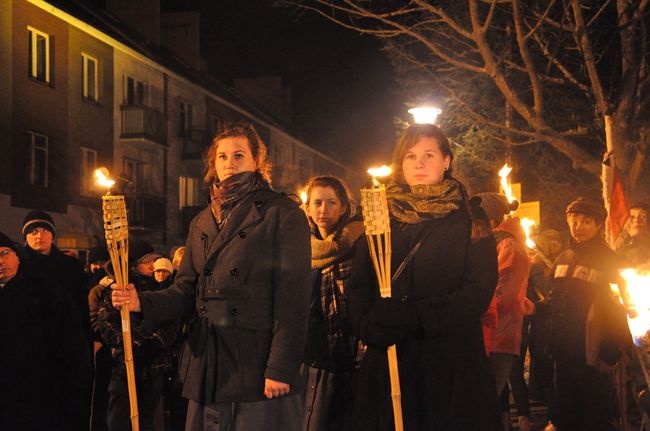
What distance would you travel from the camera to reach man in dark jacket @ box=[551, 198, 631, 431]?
22.0 ft

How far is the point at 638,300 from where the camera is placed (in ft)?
22.4

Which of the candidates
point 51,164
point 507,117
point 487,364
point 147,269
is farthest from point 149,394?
point 51,164

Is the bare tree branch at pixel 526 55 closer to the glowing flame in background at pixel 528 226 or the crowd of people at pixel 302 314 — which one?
the glowing flame in background at pixel 528 226

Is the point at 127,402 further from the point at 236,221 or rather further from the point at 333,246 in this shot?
the point at 236,221

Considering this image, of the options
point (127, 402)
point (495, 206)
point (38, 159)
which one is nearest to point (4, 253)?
point (127, 402)

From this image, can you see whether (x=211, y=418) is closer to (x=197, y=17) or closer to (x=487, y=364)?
(x=487, y=364)

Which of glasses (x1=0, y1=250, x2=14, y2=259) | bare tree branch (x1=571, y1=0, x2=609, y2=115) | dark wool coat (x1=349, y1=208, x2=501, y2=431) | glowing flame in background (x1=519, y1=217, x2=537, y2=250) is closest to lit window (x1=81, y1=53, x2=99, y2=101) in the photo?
bare tree branch (x1=571, y1=0, x2=609, y2=115)

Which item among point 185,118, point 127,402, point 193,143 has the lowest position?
point 127,402

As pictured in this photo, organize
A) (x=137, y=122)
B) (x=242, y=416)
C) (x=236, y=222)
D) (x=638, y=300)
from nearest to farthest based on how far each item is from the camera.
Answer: (x=242, y=416)
(x=236, y=222)
(x=638, y=300)
(x=137, y=122)

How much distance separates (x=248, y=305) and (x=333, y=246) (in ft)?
6.16

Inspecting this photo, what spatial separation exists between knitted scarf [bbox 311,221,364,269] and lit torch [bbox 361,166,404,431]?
1.68 meters

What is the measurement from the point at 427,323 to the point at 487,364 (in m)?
0.44

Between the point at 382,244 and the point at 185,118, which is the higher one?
the point at 185,118

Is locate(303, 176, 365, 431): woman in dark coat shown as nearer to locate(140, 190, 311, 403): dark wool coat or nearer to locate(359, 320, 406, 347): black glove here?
locate(140, 190, 311, 403): dark wool coat
